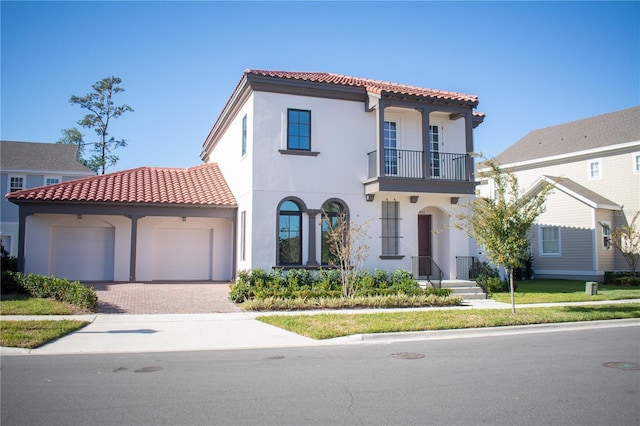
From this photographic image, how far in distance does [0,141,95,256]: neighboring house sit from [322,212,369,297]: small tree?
22024 mm

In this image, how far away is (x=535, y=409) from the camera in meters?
6.04

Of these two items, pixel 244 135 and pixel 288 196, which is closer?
pixel 288 196

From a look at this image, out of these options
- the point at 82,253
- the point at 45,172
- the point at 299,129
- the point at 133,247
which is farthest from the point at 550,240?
the point at 45,172

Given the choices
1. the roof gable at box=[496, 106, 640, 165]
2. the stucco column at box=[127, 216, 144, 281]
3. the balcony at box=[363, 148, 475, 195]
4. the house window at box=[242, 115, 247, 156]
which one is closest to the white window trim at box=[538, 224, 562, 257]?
the roof gable at box=[496, 106, 640, 165]

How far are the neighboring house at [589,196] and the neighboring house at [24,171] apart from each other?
26184 millimetres

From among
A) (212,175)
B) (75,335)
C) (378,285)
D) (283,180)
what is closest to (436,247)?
(378,285)

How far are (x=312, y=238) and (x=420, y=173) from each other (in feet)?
16.5

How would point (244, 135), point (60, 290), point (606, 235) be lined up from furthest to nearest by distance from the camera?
point (606, 235) < point (244, 135) < point (60, 290)

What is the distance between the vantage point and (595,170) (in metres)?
29.3

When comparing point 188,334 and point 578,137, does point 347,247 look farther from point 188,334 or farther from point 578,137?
point 578,137

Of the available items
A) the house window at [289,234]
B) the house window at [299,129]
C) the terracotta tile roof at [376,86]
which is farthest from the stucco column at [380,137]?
the house window at [289,234]

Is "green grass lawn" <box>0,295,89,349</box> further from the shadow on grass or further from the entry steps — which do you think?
the shadow on grass

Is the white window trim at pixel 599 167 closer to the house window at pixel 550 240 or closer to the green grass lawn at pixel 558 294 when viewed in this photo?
the house window at pixel 550 240

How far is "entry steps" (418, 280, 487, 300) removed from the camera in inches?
739
